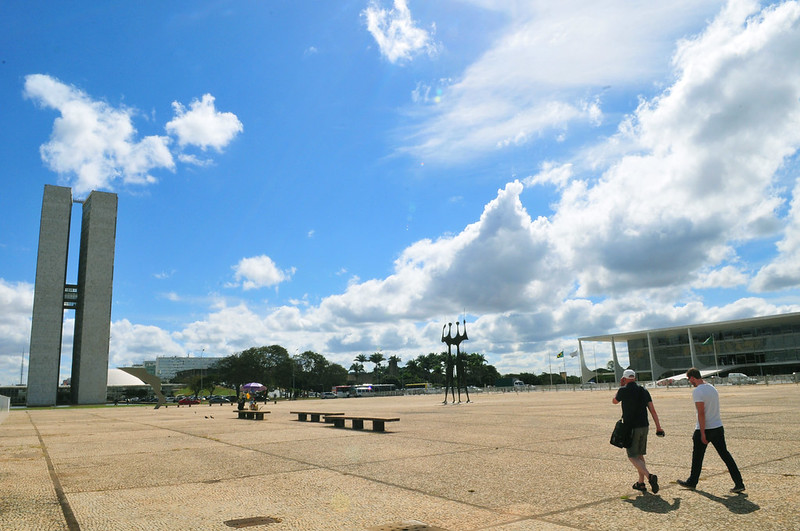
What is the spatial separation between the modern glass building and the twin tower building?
9310 centimetres

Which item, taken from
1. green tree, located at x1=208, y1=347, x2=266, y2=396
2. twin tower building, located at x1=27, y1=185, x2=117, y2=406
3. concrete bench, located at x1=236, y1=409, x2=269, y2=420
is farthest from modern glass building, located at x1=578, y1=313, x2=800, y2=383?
concrete bench, located at x1=236, y1=409, x2=269, y2=420

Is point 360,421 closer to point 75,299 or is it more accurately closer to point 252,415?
point 252,415

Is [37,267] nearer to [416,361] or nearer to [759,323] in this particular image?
[416,361]

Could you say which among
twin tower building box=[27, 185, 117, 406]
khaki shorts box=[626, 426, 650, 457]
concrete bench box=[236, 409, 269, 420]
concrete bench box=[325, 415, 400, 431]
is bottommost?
concrete bench box=[236, 409, 269, 420]

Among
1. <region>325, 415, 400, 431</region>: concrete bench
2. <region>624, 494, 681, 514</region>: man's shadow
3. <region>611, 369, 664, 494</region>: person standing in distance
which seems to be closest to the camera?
<region>624, 494, 681, 514</region>: man's shadow

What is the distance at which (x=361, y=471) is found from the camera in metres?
8.76

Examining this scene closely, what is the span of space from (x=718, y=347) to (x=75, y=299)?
12275 centimetres

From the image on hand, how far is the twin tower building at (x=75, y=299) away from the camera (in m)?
76.0

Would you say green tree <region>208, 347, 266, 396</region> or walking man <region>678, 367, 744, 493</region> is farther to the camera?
green tree <region>208, 347, 266, 396</region>

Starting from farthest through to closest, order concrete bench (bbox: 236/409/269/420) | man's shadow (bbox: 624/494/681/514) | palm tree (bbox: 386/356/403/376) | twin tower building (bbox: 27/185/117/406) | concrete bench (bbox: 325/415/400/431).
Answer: palm tree (bbox: 386/356/403/376) < twin tower building (bbox: 27/185/117/406) < concrete bench (bbox: 236/409/269/420) < concrete bench (bbox: 325/415/400/431) < man's shadow (bbox: 624/494/681/514)

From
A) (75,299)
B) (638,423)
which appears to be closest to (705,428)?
(638,423)

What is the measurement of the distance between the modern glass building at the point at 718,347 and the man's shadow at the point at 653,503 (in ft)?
368

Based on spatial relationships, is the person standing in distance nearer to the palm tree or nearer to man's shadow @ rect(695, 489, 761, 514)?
man's shadow @ rect(695, 489, 761, 514)

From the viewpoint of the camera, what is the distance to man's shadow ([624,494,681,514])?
5.82m
